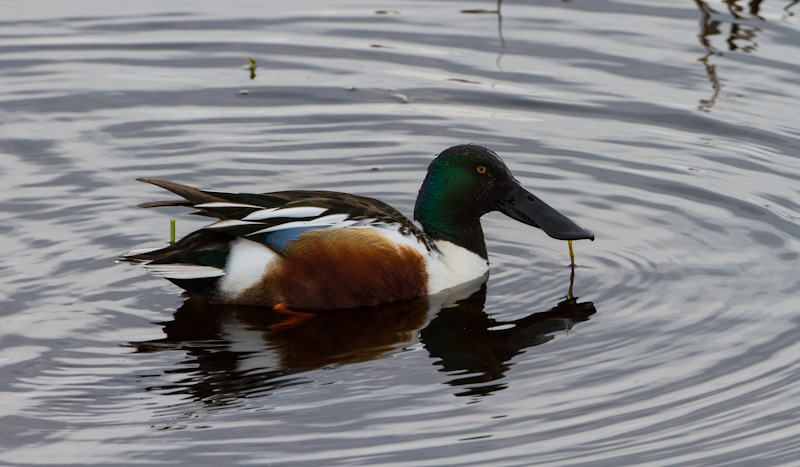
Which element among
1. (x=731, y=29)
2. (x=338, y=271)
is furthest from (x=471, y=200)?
(x=731, y=29)

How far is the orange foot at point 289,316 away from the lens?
6660 millimetres

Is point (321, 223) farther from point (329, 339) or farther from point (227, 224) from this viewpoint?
point (329, 339)

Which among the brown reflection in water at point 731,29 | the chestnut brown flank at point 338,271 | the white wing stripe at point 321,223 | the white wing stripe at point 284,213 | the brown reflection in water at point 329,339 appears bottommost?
the brown reflection in water at point 329,339

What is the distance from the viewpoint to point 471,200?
24.1 feet

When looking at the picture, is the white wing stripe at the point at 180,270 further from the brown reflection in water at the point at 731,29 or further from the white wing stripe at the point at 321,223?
the brown reflection in water at the point at 731,29

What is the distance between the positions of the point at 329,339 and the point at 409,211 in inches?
77.5

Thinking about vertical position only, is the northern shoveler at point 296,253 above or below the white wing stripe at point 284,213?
below

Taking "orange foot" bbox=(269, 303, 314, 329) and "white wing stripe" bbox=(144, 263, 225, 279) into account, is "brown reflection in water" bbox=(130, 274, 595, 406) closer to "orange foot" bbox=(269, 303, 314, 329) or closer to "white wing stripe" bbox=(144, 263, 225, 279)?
"orange foot" bbox=(269, 303, 314, 329)

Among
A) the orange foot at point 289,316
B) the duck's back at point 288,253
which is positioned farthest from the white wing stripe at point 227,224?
A: the orange foot at point 289,316

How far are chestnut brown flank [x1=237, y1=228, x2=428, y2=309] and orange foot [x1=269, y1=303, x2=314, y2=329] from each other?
0.03 m

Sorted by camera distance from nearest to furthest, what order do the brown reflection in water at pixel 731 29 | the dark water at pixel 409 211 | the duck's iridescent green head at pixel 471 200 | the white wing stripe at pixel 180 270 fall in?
the dark water at pixel 409 211, the white wing stripe at pixel 180 270, the duck's iridescent green head at pixel 471 200, the brown reflection in water at pixel 731 29

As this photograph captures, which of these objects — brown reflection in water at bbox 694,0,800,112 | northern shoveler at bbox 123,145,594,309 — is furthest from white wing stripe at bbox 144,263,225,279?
brown reflection in water at bbox 694,0,800,112

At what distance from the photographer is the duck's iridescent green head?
7.27m

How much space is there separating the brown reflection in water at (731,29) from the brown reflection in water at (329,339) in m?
4.42
